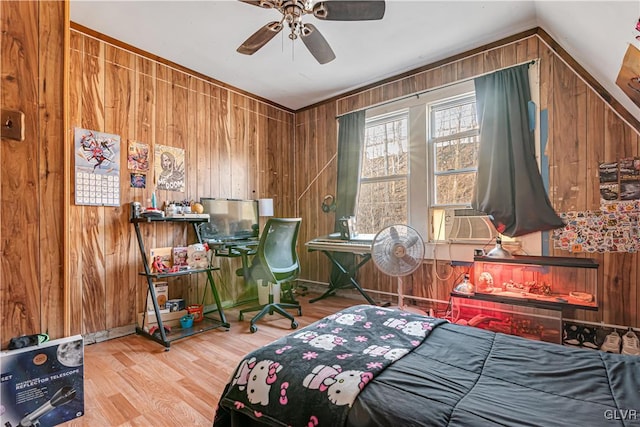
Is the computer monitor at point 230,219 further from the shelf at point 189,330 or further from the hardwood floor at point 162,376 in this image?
the hardwood floor at point 162,376

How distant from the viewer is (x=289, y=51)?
304 cm

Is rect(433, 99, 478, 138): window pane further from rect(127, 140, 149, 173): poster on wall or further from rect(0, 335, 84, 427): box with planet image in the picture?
rect(0, 335, 84, 427): box with planet image

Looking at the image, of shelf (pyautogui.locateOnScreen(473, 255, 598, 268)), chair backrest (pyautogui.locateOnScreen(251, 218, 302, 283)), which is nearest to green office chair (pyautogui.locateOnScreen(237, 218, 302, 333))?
chair backrest (pyautogui.locateOnScreen(251, 218, 302, 283))

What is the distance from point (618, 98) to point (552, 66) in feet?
1.95

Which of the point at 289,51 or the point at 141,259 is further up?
the point at 289,51

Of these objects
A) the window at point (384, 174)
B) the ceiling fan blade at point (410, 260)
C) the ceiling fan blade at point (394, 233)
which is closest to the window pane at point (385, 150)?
the window at point (384, 174)

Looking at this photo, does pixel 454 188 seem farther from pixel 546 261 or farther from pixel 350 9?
pixel 350 9

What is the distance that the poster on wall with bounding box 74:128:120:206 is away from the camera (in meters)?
2.56

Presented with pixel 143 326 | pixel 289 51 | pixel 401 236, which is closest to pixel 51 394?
pixel 143 326

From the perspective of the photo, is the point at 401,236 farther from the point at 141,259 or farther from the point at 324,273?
the point at 141,259

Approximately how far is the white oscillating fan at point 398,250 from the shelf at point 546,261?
693 millimetres

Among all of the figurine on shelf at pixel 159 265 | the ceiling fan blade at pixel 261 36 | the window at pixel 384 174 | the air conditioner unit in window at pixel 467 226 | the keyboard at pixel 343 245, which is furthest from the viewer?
the window at pixel 384 174

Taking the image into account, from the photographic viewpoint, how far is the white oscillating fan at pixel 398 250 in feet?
8.00

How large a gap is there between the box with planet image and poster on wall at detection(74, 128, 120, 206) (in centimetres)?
171
